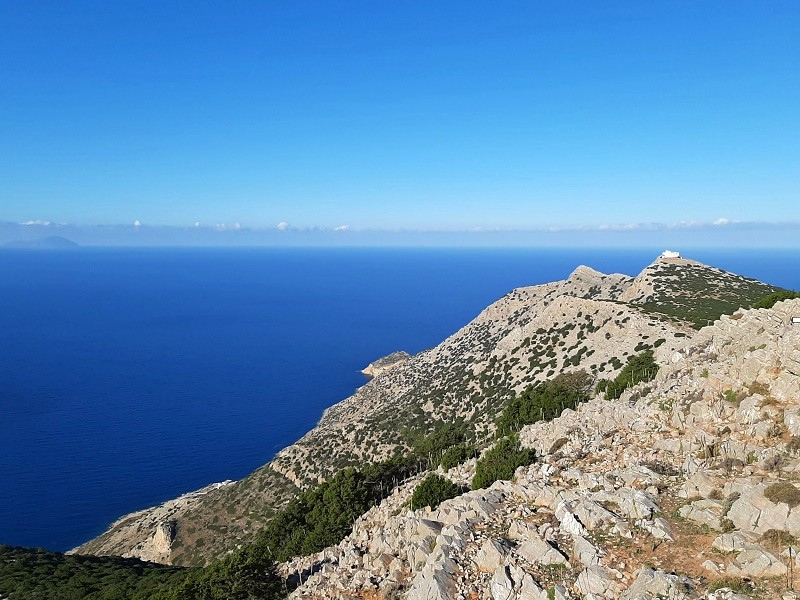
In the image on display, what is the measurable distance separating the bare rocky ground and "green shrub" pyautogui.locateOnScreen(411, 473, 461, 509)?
2.85m

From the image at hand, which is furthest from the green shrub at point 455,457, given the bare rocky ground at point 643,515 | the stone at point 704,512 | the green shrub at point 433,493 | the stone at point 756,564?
the stone at point 756,564

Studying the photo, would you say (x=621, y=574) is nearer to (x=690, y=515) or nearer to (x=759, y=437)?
(x=690, y=515)

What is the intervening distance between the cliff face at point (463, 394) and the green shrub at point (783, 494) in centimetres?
Answer: 2711

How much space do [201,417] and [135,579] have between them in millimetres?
92056

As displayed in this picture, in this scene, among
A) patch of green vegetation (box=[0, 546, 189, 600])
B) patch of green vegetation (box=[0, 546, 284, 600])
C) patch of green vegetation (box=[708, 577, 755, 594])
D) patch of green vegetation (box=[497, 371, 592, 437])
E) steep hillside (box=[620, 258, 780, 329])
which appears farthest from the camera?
steep hillside (box=[620, 258, 780, 329])

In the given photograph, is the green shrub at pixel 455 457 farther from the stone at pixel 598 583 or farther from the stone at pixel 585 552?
the stone at pixel 598 583

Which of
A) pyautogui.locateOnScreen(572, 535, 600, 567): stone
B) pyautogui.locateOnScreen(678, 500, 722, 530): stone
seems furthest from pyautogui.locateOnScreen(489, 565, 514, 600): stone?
pyautogui.locateOnScreen(678, 500, 722, 530): stone

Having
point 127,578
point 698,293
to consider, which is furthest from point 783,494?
point 698,293

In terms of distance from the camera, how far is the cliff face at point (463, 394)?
53250 millimetres

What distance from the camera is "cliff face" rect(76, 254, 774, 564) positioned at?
53.2 metres

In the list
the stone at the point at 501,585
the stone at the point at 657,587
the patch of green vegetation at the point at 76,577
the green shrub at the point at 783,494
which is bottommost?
the patch of green vegetation at the point at 76,577

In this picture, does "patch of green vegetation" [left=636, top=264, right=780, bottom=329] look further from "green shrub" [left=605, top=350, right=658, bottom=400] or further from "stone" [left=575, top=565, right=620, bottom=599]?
"stone" [left=575, top=565, right=620, bottom=599]

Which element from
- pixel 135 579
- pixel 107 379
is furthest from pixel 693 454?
pixel 107 379

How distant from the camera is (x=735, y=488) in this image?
1505 cm
